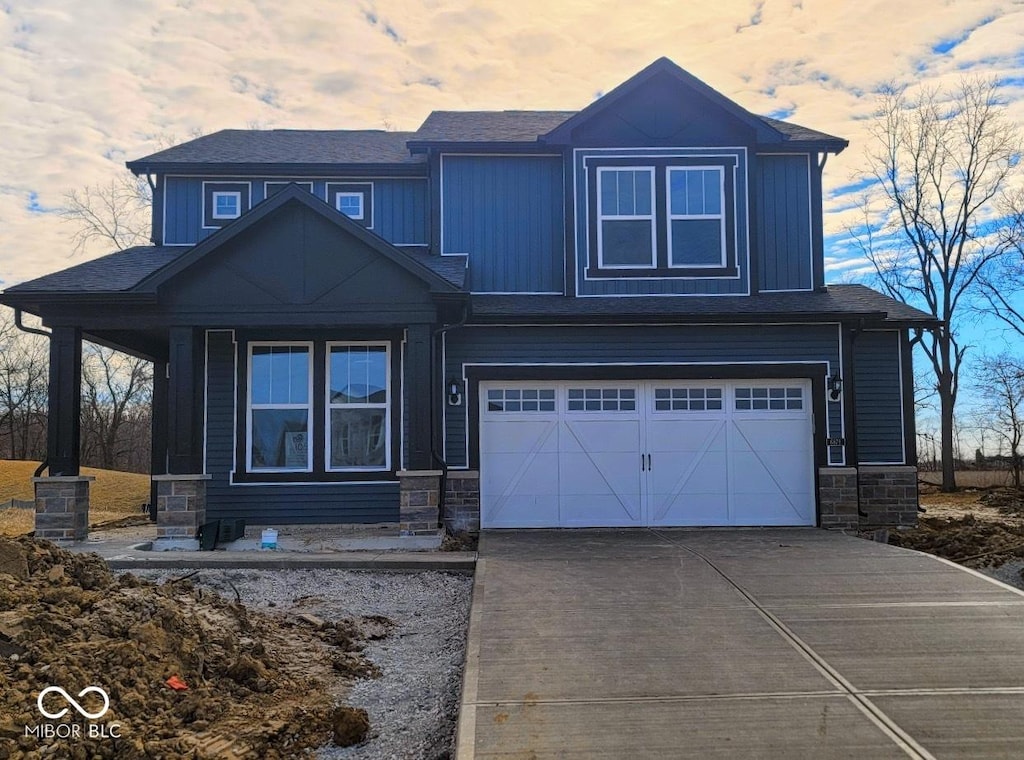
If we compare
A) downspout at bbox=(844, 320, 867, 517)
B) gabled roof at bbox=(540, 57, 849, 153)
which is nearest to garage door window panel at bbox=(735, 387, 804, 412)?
downspout at bbox=(844, 320, 867, 517)

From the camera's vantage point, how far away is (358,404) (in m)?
11.6

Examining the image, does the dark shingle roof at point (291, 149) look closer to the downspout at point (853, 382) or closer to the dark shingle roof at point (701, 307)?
the dark shingle roof at point (701, 307)

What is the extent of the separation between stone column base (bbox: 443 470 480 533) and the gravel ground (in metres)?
2.59

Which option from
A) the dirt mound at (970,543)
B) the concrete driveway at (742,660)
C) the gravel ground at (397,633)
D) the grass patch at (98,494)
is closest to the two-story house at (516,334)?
the dirt mound at (970,543)

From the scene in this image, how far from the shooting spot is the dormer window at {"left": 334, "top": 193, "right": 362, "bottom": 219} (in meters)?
13.2

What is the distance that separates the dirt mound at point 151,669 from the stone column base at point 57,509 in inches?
165

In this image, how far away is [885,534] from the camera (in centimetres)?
1077

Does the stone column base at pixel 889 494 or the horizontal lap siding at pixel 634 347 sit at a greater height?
the horizontal lap siding at pixel 634 347

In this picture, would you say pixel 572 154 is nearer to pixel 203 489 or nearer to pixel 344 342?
pixel 344 342

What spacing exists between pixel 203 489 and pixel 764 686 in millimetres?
7753

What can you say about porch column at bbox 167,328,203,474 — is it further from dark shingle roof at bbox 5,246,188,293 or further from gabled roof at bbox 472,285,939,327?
gabled roof at bbox 472,285,939,327

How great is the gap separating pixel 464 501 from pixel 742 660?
20.7 ft

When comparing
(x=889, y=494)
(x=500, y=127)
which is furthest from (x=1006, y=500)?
(x=500, y=127)

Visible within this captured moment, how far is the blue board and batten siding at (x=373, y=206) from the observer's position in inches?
516
